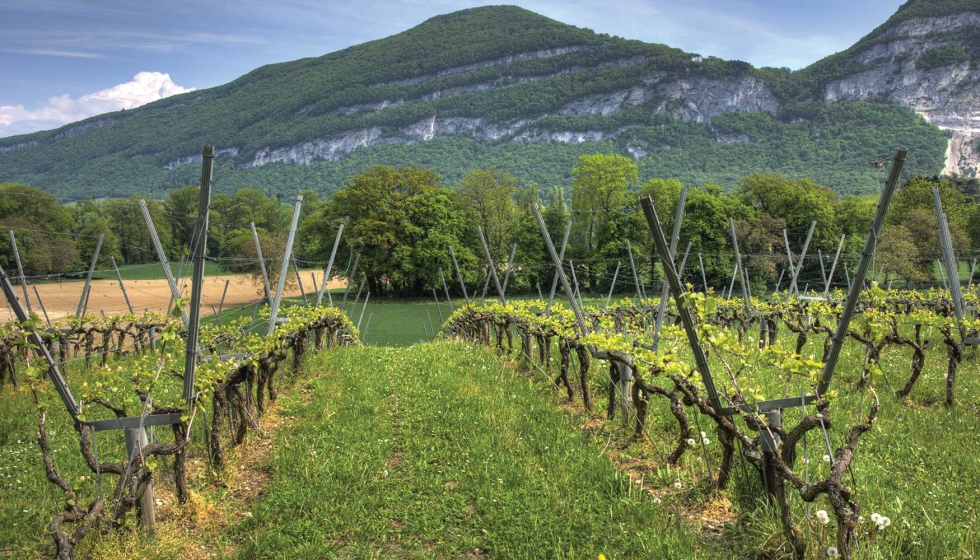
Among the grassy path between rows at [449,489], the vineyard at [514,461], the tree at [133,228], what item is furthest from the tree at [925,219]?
the tree at [133,228]

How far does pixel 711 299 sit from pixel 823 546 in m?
1.63

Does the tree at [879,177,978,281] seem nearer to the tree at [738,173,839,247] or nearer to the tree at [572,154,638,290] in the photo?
the tree at [738,173,839,247]

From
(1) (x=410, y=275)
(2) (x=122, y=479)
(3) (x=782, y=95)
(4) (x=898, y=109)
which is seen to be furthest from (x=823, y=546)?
(3) (x=782, y=95)

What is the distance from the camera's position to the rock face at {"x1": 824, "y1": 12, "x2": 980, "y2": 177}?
426 feet

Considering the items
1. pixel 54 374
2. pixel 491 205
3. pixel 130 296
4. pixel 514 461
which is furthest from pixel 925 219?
pixel 130 296

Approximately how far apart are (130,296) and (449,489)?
4117 cm

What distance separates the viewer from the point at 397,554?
4.31 m

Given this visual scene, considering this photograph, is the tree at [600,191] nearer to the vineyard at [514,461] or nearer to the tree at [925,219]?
the tree at [925,219]

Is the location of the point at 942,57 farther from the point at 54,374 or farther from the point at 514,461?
the point at 54,374

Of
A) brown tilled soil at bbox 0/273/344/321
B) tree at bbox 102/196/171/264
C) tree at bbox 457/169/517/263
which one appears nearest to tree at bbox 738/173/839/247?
tree at bbox 457/169/517/263

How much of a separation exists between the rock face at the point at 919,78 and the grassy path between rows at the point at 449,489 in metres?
147

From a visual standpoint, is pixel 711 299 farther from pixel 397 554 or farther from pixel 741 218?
pixel 741 218

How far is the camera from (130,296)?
39031 mm

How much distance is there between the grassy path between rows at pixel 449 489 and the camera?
14.1 feet
